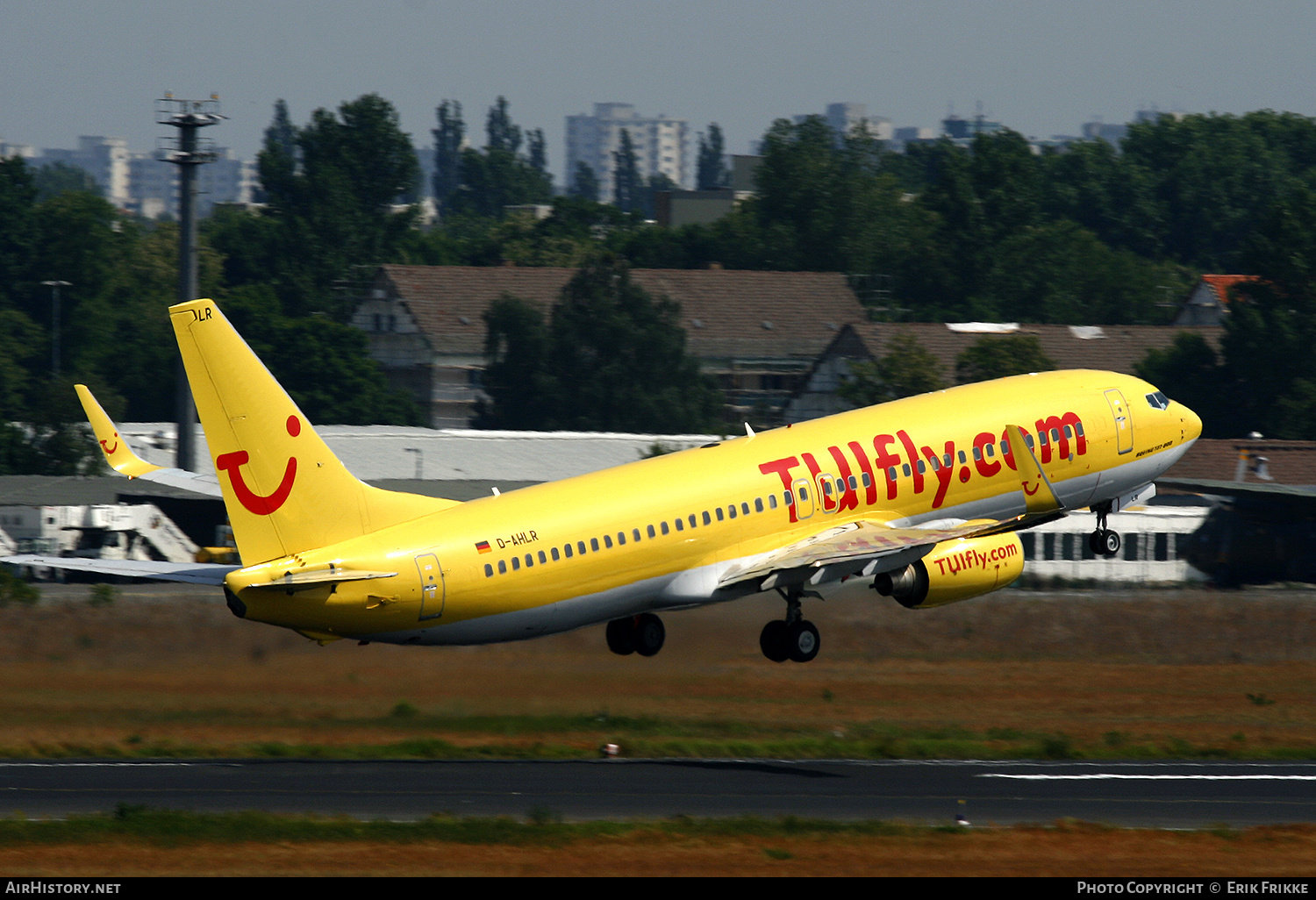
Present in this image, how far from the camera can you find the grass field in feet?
116

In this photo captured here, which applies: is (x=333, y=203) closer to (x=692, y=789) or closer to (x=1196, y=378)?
(x=1196, y=378)

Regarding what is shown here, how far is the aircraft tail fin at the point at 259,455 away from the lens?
38.6 m

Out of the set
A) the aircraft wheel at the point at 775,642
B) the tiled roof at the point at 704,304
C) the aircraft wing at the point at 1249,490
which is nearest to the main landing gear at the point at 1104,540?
the aircraft wheel at the point at 775,642

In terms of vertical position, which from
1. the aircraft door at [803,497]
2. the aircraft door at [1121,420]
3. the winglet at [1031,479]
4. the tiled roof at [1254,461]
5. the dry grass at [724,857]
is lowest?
the dry grass at [724,857]

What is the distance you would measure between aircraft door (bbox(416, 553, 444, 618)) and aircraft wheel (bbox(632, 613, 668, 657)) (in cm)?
864

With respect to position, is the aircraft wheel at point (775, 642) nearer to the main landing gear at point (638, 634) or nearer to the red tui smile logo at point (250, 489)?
the main landing gear at point (638, 634)

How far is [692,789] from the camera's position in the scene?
43.6 m

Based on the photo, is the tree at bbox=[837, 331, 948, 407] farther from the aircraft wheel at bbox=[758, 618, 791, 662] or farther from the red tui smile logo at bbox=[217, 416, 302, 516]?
the red tui smile logo at bbox=[217, 416, 302, 516]

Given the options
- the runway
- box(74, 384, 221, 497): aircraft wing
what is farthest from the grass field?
box(74, 384, 221, 497): aircraft wing

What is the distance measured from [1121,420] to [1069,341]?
252ft

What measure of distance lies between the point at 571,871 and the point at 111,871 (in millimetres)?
8557

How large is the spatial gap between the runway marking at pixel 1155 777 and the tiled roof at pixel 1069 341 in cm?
7237

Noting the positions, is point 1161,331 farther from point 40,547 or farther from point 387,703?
point 387,703
